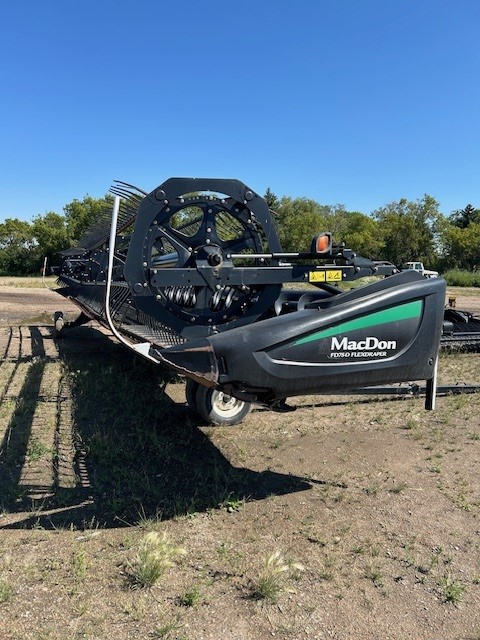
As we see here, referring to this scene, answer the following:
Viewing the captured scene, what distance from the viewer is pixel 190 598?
2.39 meters

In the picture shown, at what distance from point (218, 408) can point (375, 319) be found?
2073mm

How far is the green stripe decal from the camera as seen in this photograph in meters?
3.04

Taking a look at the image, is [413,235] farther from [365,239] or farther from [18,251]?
[18,251]

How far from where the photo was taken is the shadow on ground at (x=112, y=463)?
10.7ft

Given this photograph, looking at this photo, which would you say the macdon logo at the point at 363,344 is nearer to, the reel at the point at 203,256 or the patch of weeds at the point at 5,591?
the reel at the point at 203,256

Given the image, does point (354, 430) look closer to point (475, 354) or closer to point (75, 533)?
point (75, 533)

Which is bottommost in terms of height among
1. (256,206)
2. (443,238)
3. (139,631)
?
(139,631)

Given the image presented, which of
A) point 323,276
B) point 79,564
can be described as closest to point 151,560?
point 79,564

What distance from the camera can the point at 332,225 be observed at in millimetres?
65375

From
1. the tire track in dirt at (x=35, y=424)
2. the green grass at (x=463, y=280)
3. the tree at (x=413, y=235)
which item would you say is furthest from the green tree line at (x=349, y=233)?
the tire track in dirt at (x=35, y=424)

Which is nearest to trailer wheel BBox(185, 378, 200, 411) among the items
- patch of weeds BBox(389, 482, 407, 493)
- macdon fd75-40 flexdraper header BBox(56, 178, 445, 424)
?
macdon fd75-40 flexdraper header BBox(56, 178, 445, 424)

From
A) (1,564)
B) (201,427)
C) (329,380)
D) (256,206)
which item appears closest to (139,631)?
(1,564)

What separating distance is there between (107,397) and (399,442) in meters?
2.97

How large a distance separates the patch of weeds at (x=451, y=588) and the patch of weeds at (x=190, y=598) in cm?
114
